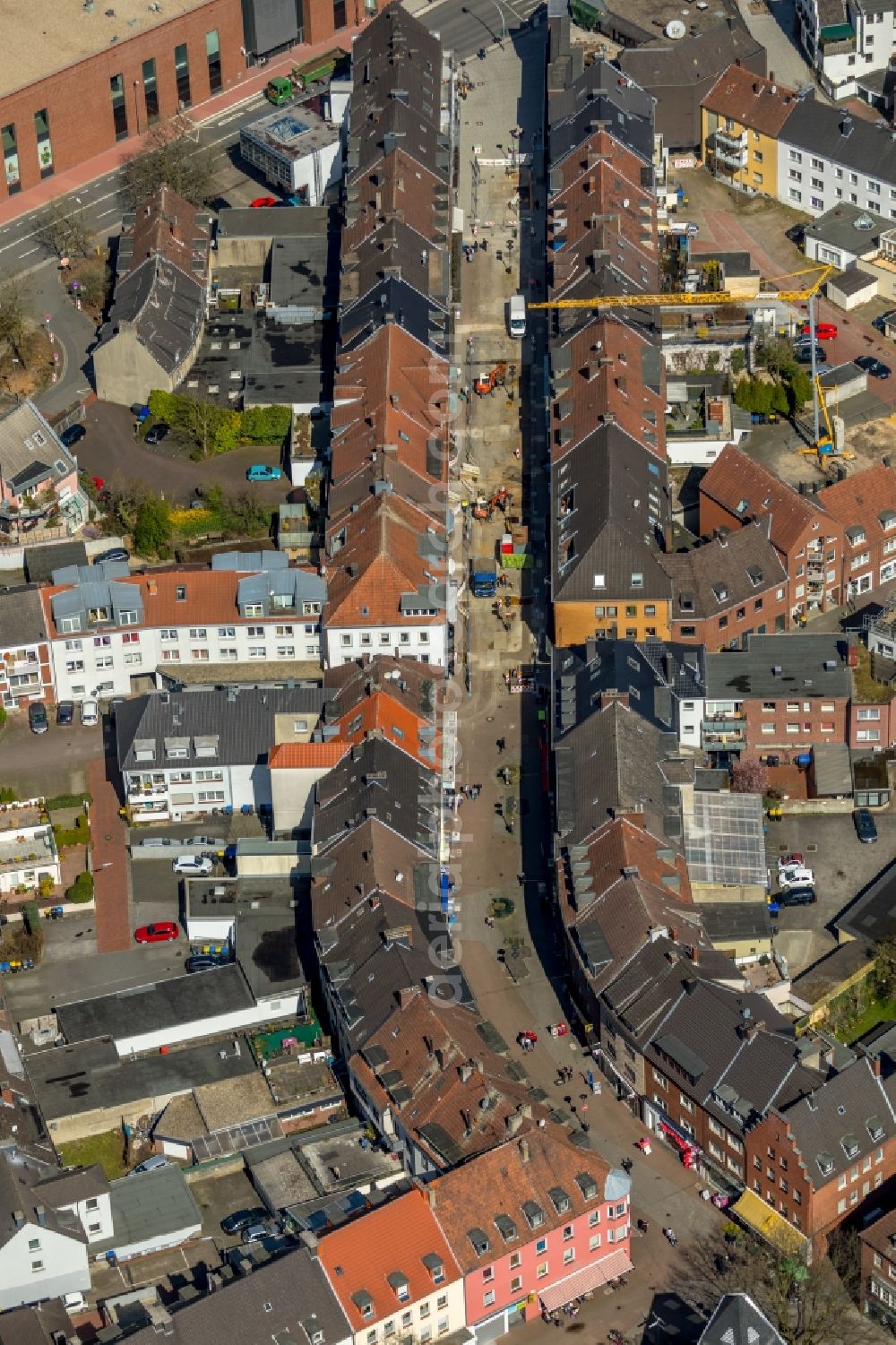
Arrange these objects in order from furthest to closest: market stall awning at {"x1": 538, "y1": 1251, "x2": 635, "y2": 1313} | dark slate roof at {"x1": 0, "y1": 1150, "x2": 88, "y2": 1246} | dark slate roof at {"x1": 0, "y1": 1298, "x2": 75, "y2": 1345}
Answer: market stall awning at {"x1": 538, "y1": 1251, "x2": 635, "y2": 1313}, dark slate roof at {"x1": 0, "y1": 1150, "x2": 88, "y2": 1246}, dark slate roof at {"x1": 0, "y1": 1298, "x2": 75, "y2": 1345}

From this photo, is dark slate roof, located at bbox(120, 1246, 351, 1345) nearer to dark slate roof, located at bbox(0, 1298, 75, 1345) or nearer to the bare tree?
dark slate roof, located at bbox(0, 1298, 75, 1345)

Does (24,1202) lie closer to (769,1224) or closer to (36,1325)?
(36,1325)

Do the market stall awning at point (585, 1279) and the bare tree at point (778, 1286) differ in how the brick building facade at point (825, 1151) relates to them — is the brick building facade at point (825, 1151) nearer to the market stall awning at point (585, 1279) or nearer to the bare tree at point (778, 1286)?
the bare tree at point (778, 1286)

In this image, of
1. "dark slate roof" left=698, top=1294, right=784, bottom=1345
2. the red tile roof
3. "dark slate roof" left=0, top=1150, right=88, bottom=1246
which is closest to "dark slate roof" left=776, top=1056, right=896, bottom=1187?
"dark slate roof" left=698, top=1294, right=784, bottom=1345

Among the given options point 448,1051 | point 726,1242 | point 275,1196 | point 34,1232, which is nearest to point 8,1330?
point 34,1232

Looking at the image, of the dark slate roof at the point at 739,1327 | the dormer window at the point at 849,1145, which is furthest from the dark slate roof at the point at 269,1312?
the dormer window at the point at 849,1145

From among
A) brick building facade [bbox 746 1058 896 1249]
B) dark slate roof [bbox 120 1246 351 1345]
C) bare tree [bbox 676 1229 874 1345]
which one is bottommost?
bare tree [bbox 676 1229 874 1345]

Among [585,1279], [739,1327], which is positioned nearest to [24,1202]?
[585,1279]
